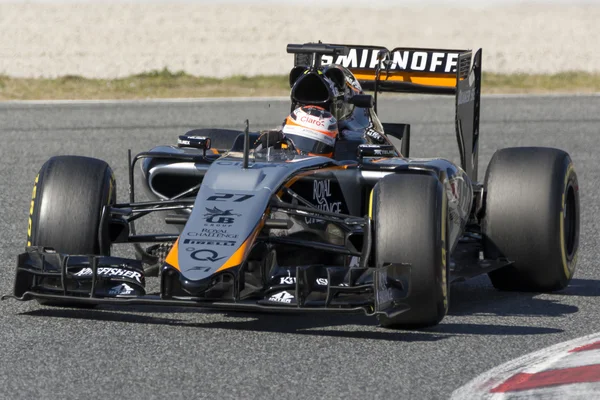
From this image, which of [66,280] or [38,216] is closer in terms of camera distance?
[66,280]

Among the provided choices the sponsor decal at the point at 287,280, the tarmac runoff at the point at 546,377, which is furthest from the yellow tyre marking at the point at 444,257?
the sponsor decal at the point at 287,280

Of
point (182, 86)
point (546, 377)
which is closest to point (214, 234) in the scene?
point (546, 377)

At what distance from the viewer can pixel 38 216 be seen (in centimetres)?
714

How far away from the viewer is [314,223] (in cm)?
727

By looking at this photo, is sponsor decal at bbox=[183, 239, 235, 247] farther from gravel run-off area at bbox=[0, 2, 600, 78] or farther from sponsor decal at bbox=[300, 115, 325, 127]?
gravel run-off area at bbox=[0, 2, 600, 78]

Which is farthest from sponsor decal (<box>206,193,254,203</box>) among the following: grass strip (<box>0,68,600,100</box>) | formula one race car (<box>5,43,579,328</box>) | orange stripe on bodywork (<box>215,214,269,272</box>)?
grass strip (<box>0,68,600,100</box>)

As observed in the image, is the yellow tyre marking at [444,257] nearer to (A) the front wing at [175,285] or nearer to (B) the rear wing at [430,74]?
(A) the front wing at [175,285]

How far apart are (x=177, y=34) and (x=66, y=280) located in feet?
109

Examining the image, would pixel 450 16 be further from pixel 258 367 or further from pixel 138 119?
pixel 258 367

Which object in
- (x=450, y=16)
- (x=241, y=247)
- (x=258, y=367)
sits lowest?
(x=258, y=367)

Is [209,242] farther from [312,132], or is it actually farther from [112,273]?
[312,132]

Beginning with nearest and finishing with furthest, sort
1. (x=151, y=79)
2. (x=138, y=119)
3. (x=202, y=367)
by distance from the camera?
(x=202, y=367), (x=138, y=119), (x=151, y=79)

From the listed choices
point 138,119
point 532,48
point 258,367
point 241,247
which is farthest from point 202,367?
point 532,48

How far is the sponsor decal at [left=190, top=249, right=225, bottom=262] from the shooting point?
6414 mm
